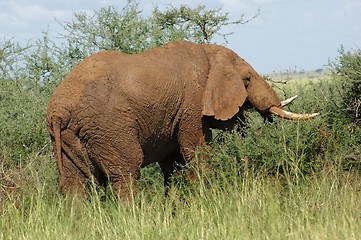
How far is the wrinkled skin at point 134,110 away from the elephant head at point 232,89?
0.01 m

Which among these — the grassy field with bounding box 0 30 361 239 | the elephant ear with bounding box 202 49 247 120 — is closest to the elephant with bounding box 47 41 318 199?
the elephant ear with bounding box 202 49 247 120

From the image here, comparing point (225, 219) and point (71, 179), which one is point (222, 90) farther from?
point (71, 179)

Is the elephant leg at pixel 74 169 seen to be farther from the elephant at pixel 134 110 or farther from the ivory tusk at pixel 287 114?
the ivory tusk at pixel 287 114

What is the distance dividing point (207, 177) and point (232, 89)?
1.40m

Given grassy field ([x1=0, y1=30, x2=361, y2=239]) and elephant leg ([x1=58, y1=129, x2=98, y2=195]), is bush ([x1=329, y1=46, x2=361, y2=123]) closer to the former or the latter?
grassy field ([x1=0, y1=30, x2=361, y2=239])

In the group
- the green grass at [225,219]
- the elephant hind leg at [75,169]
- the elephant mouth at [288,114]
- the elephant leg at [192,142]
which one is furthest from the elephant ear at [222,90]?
the elephant hind leg at [75,169]

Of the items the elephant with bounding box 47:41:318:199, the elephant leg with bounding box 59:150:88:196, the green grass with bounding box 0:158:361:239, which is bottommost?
the green grass with bounding box 0:158:361:239

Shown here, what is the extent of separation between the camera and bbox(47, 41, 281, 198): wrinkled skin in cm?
546

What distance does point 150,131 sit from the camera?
586cm

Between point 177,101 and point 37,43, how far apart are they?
229 inches

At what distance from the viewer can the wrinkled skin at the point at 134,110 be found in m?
5.46

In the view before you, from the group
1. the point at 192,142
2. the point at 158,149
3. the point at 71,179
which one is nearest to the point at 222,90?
the point at 192,142

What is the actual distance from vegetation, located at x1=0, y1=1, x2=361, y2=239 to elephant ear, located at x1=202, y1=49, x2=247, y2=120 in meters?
0.39

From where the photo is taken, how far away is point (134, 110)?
5.60 metres
